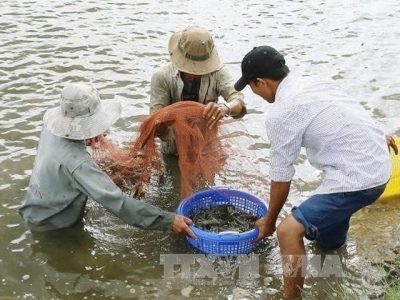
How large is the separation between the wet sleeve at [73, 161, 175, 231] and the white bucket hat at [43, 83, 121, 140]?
241mm

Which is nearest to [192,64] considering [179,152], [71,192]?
[179,152]

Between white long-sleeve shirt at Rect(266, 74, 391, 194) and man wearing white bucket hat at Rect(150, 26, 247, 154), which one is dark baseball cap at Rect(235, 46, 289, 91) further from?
man wearing white bucket hat at Rect(150, 26, 247, 154)

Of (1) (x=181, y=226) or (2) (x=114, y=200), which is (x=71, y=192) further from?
(1) (x=181, y=226)

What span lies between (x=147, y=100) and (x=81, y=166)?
3.15m

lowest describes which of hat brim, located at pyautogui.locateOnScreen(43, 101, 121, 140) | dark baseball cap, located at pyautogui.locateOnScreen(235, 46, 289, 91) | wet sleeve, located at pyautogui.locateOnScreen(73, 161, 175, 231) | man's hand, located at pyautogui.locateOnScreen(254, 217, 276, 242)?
man's hand, located at pyautogui.locateOnScreen(254, 217, 276, 242)

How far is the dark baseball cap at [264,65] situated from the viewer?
3.77 metres

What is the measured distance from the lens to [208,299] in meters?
4.16

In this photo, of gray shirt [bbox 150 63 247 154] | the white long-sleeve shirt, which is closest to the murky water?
gray shirt [bbox 150 63 247 154]

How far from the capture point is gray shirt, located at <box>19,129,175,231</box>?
4.06 meters

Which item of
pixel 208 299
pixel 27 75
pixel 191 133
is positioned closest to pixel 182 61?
pixel 191 133

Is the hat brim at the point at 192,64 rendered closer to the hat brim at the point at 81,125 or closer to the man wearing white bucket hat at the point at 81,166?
the man wearing white bucket hat at the point at 81,166

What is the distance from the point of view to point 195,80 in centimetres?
521

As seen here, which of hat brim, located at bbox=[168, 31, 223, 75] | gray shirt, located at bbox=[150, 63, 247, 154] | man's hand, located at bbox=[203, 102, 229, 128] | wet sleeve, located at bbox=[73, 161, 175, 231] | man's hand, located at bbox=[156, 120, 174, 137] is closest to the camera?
wet sleeve, located at bbox=[73, 161, 175, 231]

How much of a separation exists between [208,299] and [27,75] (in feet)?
15.7
